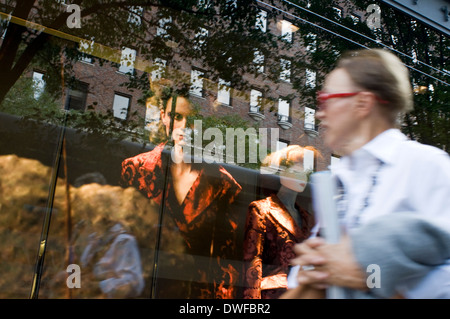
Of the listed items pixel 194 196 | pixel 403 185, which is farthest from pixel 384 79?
pixel 194 196

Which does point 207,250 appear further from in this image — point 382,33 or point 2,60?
point 382,33

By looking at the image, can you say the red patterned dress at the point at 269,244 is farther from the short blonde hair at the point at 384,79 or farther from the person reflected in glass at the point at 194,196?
the short blonde hair at the point at 384,79

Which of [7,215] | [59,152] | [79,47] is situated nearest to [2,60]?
[79,47]

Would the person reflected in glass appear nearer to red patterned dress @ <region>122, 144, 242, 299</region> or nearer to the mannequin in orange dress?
red patterned dress @ <region>122, 144, 242, 299</region>

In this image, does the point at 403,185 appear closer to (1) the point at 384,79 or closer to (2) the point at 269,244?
(1) the point at 384,79

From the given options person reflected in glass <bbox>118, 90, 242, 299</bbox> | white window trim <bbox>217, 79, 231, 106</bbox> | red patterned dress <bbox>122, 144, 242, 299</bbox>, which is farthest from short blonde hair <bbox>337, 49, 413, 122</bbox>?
red patterned dress <bbox>122, 144, 242, 299</bbox>

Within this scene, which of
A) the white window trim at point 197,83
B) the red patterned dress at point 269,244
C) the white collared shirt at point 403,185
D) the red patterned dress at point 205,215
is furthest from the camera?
the red patterned dress at point 269,244

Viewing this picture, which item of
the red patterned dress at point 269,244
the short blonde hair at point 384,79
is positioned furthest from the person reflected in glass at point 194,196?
the short blonde hair at point 384,79

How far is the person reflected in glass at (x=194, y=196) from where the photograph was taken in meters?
3.11

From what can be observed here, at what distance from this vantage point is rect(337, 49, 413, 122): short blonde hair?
45.1 inches

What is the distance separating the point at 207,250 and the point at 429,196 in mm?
2604

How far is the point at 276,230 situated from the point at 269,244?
140 millimetres

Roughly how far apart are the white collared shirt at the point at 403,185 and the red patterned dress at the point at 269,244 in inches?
91.0
